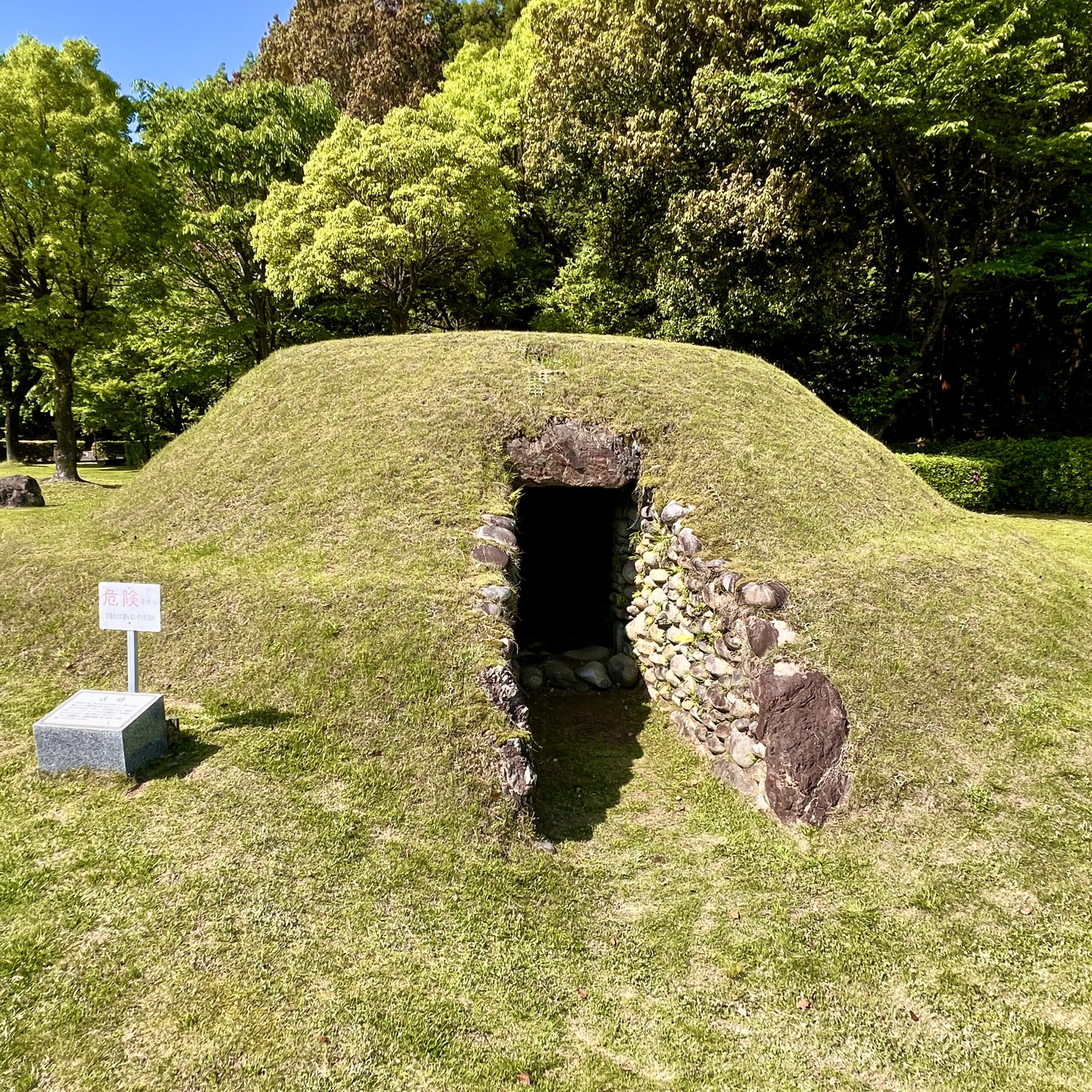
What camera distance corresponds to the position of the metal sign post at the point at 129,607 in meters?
5.76

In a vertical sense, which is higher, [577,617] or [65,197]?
[65,197]

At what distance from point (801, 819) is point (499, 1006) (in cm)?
335

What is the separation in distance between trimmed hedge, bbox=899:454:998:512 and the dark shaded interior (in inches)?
397

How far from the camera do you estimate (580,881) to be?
564cm

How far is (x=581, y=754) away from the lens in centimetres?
753

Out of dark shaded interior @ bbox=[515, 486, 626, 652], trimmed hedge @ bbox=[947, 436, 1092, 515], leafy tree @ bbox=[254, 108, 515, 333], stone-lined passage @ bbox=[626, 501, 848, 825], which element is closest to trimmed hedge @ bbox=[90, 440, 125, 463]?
leafy tree @ bbox=[254, 108, 515, 333]

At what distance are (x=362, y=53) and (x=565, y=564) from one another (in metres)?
29.6

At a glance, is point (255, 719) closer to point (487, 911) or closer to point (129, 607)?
point (129, 607)

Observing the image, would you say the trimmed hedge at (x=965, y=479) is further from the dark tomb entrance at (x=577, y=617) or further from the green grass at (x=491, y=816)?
the dark tomb entrance at (x=577, y=617)

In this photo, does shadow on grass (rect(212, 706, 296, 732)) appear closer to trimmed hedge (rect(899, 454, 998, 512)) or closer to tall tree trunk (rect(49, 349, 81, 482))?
trimmed hedge (rect(899, 454, 998, 512))

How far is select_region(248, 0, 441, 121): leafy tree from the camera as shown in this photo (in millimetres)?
27812

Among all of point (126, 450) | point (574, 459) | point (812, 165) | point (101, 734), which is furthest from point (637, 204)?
point (126, 450)

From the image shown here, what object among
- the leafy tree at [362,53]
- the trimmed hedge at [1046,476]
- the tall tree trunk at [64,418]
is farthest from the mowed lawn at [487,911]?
the leafy tree at [362,53]

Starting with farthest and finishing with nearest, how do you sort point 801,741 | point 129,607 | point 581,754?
point 581,754 < point 801,741 < point 129,607
